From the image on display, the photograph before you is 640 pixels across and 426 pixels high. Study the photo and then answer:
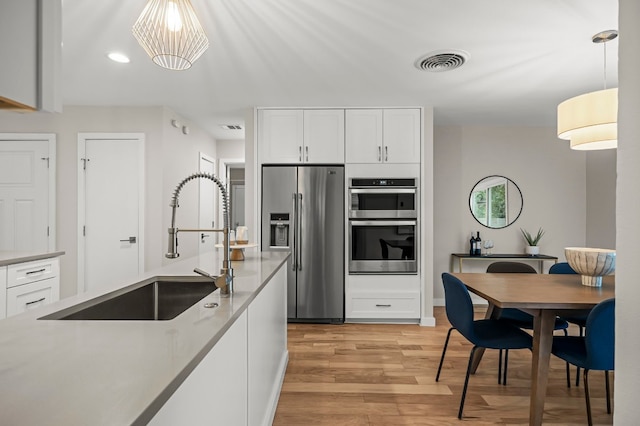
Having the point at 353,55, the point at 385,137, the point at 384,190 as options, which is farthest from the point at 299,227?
the point at 353,55

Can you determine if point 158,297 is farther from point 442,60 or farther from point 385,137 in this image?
point 385,137

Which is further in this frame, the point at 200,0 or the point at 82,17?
the point at 82,17

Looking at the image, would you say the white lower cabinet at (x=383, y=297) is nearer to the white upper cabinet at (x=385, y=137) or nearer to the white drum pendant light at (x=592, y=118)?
the white upper cabinet at (x=385, y=137)

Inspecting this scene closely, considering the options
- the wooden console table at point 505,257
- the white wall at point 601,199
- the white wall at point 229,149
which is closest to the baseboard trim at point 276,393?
the wooden console table at point 505,257

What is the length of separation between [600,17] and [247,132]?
327 centimetres

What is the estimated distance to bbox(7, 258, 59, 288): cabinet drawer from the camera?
2348 millimetres

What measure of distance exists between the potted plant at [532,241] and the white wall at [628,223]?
470 cm

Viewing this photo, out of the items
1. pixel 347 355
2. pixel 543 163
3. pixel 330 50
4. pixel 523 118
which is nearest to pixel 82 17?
pixel 330 50

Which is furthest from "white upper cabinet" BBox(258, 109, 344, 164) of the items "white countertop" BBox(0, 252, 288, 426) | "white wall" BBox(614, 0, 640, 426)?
"white wall" BBox(614, 0, 640, 426)

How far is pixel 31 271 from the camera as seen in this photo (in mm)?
2512

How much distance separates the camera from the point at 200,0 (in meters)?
2.15

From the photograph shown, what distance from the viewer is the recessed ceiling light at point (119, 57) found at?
113 inches

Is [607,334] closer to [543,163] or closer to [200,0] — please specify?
[200,0]

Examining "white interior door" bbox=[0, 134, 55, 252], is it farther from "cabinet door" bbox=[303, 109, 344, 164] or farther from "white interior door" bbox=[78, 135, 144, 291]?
"cabinet door" bbox=[303, 109, 344, 164]
